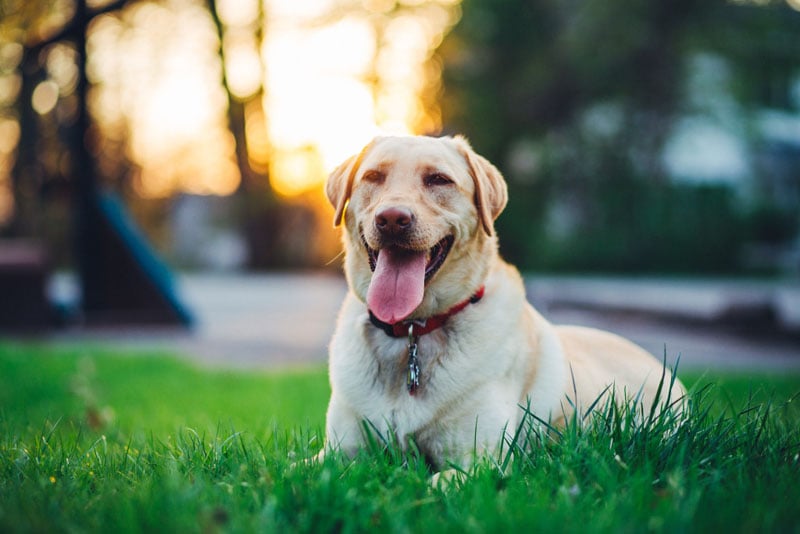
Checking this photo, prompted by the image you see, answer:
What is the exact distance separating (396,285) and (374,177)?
1.89 feet

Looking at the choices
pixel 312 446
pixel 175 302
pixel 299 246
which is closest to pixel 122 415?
pixel 312 446

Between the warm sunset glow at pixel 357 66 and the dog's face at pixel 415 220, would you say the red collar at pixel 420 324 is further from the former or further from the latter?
the warm sunset glow at pixel 357 66

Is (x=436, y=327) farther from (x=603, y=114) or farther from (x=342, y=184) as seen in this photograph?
(x=603, y=114)

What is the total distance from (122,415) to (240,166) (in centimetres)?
2032

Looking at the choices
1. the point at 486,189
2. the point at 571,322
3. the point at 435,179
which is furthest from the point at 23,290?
the point at 486,189

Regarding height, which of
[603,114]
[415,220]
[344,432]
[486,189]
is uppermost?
[603,114]

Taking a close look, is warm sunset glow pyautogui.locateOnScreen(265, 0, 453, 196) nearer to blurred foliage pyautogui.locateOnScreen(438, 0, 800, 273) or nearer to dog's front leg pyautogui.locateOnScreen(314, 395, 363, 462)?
blurred foliage pyautogui.locateOnScreen(438, 0, 800, 273)

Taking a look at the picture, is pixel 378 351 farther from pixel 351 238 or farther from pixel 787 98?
pixel 787 98

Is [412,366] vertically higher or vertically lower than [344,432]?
higher

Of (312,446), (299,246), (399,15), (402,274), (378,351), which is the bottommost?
(299,246)

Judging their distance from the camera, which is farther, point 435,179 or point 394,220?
point 435,179

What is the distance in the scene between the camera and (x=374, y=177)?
313 cm

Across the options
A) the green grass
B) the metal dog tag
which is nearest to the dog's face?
the metal dog tag

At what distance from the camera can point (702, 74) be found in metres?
21.8
